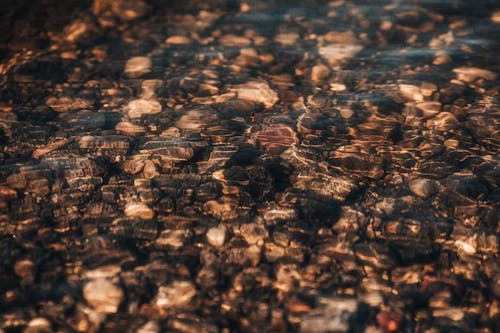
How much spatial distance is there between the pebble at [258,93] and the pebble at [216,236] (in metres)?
1.66

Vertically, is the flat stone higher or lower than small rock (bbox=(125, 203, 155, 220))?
higher

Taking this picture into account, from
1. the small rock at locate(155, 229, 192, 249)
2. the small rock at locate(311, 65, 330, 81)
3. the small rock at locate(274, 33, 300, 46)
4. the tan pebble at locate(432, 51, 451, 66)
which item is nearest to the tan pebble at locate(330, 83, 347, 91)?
the small rock at locate(311, 65, 330, 81)

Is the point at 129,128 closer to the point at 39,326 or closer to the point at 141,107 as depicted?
the point at 141,107

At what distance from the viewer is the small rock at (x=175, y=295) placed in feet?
9.05

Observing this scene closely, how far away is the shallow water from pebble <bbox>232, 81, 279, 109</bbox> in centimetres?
2

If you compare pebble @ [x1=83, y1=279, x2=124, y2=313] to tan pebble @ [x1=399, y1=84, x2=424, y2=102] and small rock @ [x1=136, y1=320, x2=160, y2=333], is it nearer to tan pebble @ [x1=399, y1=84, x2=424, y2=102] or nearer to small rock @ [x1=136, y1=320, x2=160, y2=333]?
small rock @ [x1=136, y1=320, x2=160, y2=333]

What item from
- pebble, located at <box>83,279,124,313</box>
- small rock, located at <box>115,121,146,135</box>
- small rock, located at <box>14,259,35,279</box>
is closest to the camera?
pebble, located at <box>83,279,124,313</box>

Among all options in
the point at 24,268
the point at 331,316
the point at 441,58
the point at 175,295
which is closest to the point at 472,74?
the point at 441,58

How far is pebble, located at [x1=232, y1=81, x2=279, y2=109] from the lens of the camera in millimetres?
4535

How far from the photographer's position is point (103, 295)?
2787mm

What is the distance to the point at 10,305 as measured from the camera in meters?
2.74

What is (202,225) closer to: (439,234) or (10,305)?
(10,305)

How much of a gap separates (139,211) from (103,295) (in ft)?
2.34

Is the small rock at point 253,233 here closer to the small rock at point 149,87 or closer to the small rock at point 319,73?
the small rock at point 149,87
